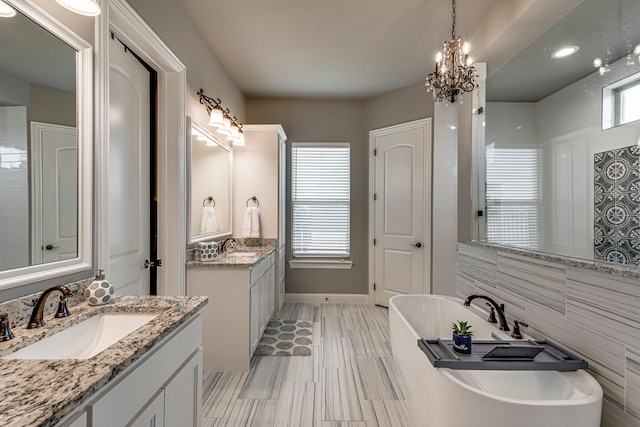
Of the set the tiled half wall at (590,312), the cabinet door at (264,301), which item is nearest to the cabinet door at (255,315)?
the cabinet door at (264,301)

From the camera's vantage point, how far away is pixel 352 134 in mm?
4086

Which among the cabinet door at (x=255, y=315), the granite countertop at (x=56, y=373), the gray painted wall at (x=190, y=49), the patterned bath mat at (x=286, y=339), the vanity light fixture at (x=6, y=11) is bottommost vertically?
the patterned bath mat at (x=286, y=339)

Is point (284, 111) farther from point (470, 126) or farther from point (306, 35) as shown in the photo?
point (470, 126)

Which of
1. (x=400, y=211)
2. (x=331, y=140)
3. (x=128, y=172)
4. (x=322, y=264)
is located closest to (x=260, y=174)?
(x=331, y=140)

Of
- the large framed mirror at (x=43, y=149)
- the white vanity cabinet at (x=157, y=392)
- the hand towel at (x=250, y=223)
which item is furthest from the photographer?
the hand towel at (x=250, y=223)

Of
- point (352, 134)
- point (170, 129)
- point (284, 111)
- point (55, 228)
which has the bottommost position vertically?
point (55, 228)

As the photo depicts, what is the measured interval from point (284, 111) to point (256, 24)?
1623 millimetres

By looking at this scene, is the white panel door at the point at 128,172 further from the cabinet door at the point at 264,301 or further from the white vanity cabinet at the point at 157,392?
the cabinet door at the point at 264,301

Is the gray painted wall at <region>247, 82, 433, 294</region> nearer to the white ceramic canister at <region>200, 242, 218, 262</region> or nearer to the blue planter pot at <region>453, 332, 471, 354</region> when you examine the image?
the white ceramic canister at <region>200, 242, 218, 262</region>

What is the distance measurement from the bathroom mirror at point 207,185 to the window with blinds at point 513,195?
229cm

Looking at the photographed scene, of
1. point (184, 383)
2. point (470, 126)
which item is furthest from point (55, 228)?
point (470, 126)

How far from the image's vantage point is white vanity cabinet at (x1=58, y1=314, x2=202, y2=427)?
28.4 inches

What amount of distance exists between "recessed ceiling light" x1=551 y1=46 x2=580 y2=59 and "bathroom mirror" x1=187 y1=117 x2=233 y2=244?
251 centimetres

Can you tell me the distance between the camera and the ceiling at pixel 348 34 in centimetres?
212
